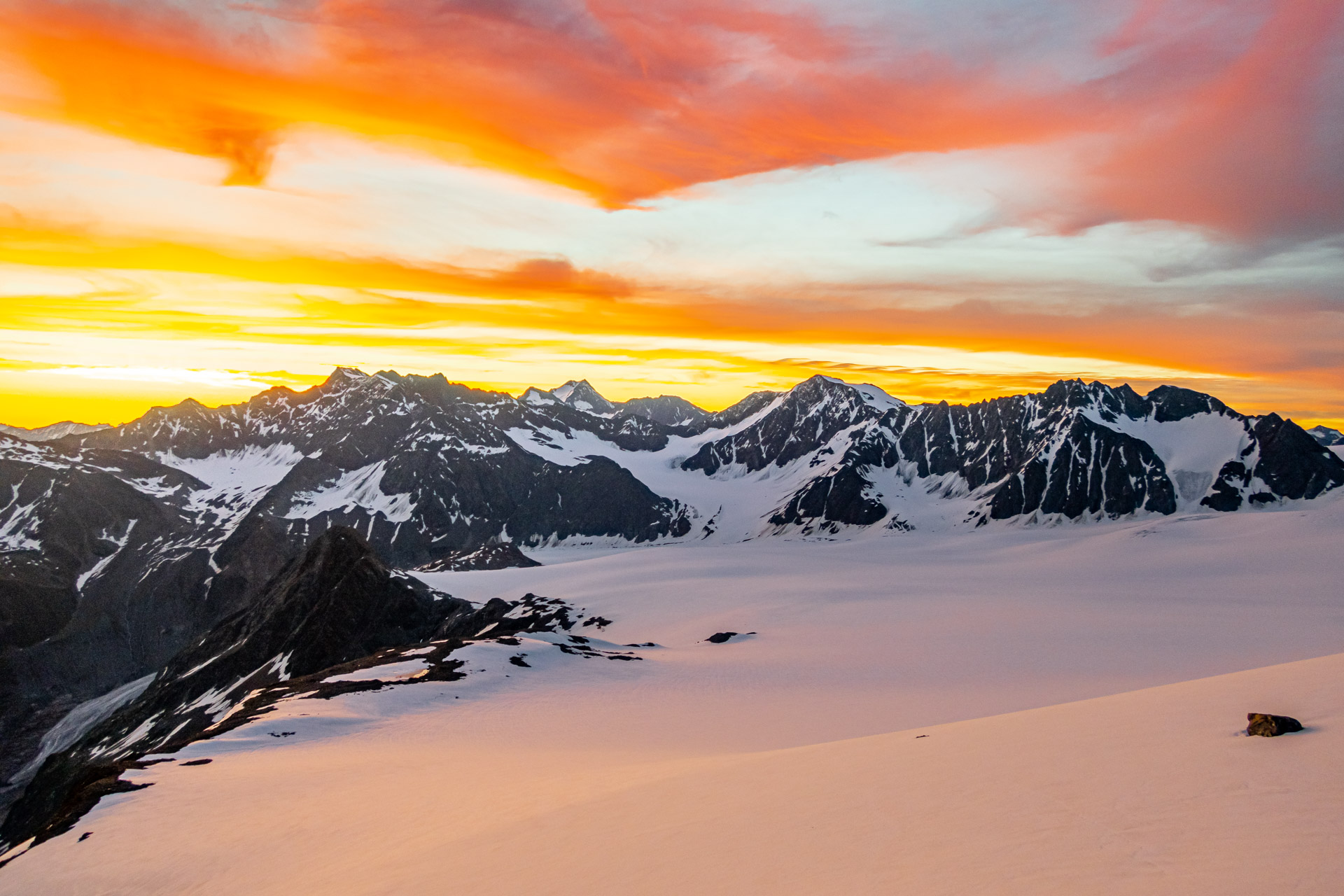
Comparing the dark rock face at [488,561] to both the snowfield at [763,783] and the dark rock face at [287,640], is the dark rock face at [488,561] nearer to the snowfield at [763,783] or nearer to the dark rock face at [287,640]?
the dark rock face at [287,640]

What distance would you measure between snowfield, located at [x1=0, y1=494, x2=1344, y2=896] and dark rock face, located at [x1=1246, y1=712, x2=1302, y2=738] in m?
0.23

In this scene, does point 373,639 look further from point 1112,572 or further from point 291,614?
point 1112,572

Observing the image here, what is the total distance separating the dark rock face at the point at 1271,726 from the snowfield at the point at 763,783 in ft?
0.76

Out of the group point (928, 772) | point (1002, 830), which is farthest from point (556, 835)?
point (1002, 830)

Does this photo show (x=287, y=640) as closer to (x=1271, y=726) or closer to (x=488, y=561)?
(x=1271, y=726)

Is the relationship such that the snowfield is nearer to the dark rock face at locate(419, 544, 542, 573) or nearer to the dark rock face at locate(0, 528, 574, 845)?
the dark rock face at locate(0, 528, 574, 845)

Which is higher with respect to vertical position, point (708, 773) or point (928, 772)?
point (928, 772)

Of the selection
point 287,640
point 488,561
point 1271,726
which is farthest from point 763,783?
point 488,561

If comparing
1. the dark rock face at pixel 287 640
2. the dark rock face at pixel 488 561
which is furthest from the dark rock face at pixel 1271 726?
the dark rock face at pixel 488 561

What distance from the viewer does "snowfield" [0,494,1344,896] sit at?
1030 centimetres

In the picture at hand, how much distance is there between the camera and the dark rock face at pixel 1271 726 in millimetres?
13281

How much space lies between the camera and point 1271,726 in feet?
43.7

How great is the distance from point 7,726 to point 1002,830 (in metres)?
169

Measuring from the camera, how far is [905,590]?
306 ft
